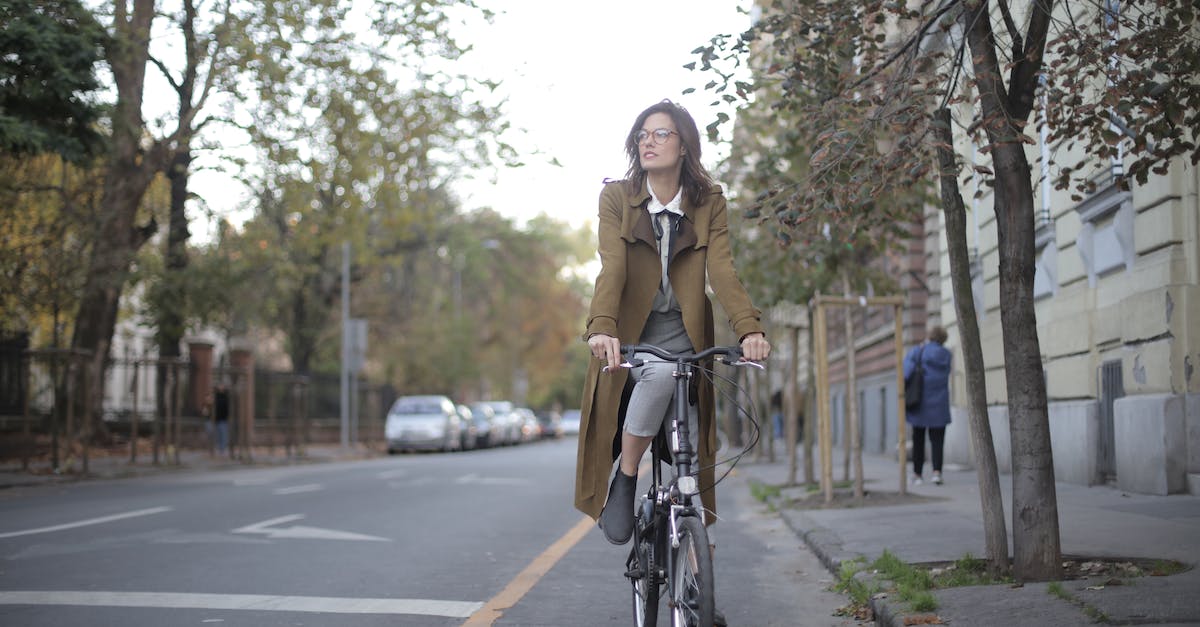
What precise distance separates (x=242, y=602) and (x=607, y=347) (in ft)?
10.3

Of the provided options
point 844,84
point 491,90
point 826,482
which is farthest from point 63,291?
point 844,84

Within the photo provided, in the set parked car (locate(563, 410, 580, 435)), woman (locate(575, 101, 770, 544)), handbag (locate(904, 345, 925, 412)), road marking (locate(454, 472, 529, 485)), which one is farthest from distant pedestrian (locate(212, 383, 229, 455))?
parked car (locate(563, 410, 580, 435))

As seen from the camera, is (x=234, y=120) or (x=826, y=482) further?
(x=234, y=120)

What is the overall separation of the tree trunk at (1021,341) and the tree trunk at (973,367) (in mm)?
277

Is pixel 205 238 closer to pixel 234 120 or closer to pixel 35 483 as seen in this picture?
pixel 234 120

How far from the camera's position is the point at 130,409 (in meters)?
26.8

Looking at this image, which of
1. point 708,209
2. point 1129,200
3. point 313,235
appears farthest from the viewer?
point 313,235

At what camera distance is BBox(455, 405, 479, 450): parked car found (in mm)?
39344

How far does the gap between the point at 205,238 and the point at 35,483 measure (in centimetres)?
1537

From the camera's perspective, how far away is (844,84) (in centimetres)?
723

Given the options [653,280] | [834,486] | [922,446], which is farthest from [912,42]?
[922,446]

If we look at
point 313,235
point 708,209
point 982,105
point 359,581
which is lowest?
point 359,581

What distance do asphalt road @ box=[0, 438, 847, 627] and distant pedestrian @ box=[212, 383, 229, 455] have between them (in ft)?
40.7

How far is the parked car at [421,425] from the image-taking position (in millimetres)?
35906
